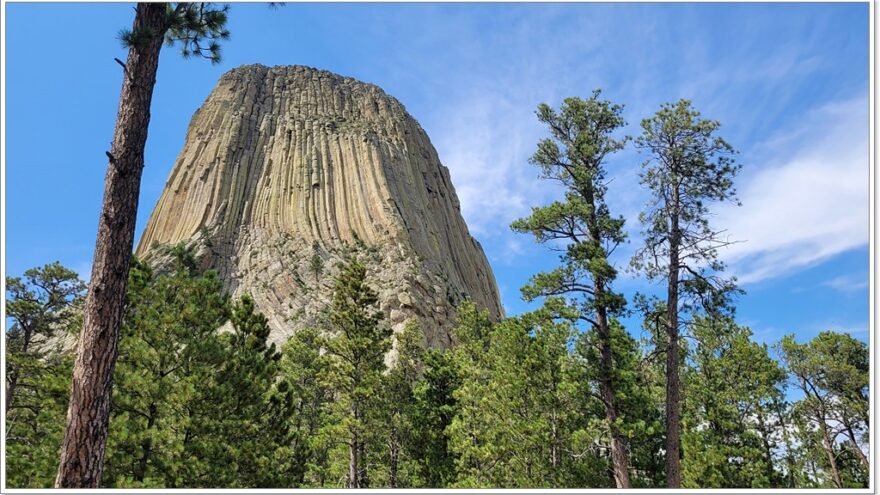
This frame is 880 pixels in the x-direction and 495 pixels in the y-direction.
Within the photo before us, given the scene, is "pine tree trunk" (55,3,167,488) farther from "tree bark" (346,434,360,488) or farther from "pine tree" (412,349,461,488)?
"pine tree" (412,349,461,488)

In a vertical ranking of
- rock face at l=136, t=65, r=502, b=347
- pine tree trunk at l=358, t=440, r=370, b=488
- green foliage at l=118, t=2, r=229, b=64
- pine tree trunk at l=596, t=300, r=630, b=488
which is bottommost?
pine tree trunk at l=358, t=440, r=370, b=488

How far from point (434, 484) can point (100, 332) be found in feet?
58.7

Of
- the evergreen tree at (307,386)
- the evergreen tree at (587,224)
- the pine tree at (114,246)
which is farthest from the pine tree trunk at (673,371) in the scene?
the evergreen tree at (307,386)

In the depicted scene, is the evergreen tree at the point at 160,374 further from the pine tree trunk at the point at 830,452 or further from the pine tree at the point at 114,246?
the pine tree trunk at the point at 830,452

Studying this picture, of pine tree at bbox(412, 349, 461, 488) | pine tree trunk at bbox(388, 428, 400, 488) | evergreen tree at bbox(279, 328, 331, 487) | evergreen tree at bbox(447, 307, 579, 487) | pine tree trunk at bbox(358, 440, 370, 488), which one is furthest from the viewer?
evergreen tree at bbox(279, 328, 331, 487)

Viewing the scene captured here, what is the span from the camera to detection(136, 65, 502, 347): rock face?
183 feet

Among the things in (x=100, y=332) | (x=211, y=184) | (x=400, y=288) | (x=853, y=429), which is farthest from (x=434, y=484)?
(x=211, y=184)

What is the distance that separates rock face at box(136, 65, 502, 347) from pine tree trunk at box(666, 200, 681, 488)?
37028 millimetres

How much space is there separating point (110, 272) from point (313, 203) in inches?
2527

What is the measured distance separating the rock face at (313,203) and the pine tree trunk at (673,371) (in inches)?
1458

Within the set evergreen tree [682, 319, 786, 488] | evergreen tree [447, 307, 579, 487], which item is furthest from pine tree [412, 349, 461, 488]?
evergreen tree [682, 319, 786, 488]

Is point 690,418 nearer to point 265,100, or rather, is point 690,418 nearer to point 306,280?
point 306,280

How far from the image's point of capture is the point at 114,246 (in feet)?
20.2

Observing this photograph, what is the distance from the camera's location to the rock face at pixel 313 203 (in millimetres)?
55688
